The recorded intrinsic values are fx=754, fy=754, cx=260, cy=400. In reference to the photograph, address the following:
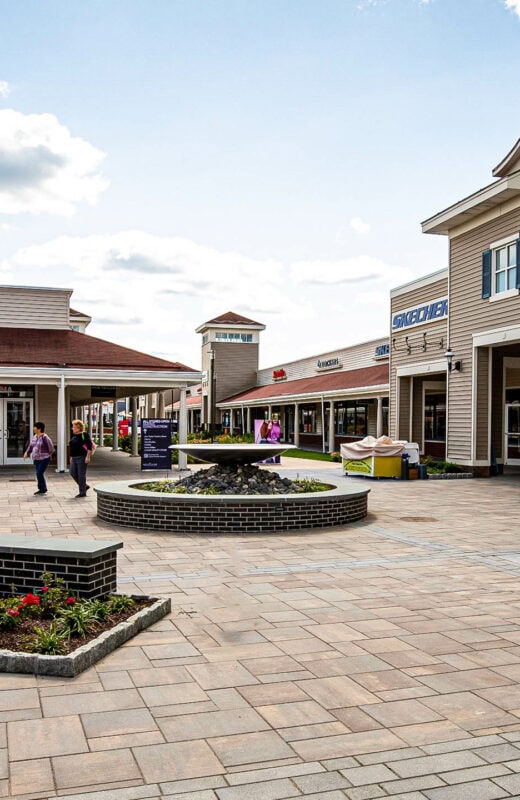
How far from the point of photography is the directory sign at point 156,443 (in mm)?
21391

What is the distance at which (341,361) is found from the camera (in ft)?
127

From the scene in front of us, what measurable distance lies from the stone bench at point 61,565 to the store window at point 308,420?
35.7m

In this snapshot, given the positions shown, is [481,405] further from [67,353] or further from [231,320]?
[231,320]

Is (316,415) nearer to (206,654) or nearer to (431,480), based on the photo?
(431,480)

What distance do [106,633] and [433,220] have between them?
1923cm

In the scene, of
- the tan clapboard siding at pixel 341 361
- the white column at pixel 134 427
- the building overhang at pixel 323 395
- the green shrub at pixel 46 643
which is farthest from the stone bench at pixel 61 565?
the tan clapboard siding at pixel 341 361

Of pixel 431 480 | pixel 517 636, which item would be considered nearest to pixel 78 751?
pixel 517 636

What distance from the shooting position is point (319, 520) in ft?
36.6

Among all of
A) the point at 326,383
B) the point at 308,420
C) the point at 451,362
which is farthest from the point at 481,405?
the point at 308,420

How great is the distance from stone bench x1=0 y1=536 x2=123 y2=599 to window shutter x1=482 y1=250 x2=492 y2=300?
651 inches

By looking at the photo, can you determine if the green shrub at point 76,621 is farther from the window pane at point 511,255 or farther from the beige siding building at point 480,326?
the window pane at point 511,255

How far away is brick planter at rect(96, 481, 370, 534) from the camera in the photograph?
34.9 ft

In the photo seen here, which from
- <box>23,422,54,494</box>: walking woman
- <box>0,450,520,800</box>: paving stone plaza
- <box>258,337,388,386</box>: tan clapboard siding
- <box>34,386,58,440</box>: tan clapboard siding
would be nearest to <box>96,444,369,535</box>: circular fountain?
<box>0,450,520,800</box>: paving stone plaza

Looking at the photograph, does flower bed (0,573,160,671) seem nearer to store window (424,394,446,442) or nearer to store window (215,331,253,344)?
store window (424,394,446,442)
